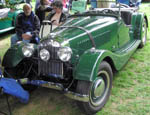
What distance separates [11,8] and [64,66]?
6015 mm

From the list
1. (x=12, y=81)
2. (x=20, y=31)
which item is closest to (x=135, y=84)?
(x=12, y=81)

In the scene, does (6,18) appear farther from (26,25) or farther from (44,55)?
(44,55)

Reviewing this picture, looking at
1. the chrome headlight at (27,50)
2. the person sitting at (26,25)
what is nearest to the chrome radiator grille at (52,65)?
the chrome headlight at (27,50)

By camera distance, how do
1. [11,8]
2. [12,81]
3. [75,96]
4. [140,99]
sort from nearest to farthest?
[75,96], [12,81], [140,99], [11,8]

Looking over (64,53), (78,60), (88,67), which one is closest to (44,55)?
(64,53)

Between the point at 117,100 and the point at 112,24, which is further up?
the point at 112,24

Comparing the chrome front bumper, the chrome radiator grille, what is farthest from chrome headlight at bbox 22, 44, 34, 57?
the chrome front bumper

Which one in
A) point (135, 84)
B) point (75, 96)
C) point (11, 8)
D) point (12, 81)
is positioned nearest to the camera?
point (75, 96)

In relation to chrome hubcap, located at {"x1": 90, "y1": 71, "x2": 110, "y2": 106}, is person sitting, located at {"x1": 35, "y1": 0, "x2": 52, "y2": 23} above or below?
above

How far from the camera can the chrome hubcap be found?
249cm

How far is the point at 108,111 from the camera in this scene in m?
2.63

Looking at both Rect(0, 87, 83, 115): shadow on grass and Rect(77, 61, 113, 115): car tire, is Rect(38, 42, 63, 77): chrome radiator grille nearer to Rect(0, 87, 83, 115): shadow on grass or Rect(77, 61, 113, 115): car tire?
Rect(77, 61, 113, 115): car tire

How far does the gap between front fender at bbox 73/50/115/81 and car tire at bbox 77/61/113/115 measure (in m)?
0.09

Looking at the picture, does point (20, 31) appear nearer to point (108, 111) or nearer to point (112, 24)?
point (112, 24)
